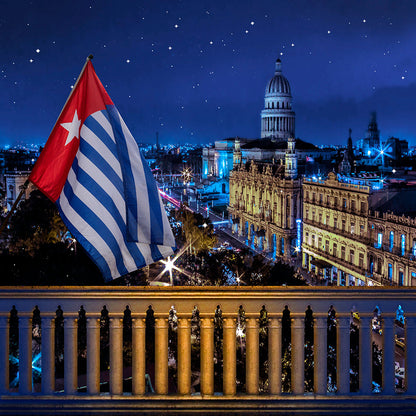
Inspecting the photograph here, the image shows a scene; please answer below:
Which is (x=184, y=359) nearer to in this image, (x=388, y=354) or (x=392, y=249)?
(x=388, y=354)

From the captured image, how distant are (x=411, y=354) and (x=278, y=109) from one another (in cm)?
10346

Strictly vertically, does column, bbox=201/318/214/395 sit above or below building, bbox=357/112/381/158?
below

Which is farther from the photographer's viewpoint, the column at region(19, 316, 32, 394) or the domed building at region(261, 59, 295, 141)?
the domed building at region(261, 59, 295, 141)

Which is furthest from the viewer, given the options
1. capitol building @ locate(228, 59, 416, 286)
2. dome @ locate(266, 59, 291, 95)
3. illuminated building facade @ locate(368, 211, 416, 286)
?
dome @ locate(266, 59, 291, 95)

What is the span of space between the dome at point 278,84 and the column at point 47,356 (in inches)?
4101

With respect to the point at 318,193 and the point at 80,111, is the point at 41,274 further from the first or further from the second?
the point at 318,193

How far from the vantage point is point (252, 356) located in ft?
18.2

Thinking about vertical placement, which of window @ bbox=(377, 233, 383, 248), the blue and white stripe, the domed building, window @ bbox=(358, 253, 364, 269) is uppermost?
the domed building

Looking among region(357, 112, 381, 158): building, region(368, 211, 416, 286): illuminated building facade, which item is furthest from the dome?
region(368, 211, 416, 286): illuminated building facade

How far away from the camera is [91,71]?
232 inches

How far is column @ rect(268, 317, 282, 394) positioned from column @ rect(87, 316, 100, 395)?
1829mm

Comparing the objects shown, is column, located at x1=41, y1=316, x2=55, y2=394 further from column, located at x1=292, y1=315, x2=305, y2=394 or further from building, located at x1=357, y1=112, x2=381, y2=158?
building, located at x1=357, y1=112, x2=381, y2=158

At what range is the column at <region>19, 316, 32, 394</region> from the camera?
5.52 m
